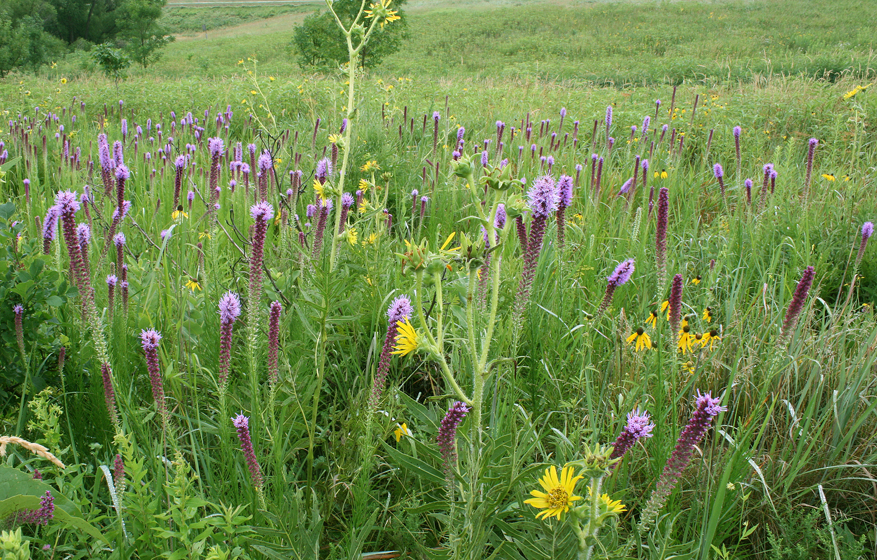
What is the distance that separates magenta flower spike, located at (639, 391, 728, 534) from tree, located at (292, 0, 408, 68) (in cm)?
1807

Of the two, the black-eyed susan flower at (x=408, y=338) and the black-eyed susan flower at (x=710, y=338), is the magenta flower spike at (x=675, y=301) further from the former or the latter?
the black-eyed susan flower at (x=408, y=338)

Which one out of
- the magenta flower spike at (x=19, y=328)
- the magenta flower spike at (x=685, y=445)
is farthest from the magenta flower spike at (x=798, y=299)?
the magenta flower spike at (x=19, y=328)

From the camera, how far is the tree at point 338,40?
60.1 feet

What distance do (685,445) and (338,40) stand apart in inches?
845

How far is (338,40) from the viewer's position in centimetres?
2000

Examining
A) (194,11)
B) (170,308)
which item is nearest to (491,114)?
(170,308)

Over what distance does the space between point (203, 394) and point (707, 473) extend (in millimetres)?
1533

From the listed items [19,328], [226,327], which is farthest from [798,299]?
[19,328]

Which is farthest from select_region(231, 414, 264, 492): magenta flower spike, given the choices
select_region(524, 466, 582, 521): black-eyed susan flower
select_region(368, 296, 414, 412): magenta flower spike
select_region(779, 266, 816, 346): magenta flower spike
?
select_region(779, 266, 816, 346): magenta flower spike

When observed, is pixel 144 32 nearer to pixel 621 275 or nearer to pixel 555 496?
pixel 621 275

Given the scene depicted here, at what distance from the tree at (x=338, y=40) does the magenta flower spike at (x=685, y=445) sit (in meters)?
18.1

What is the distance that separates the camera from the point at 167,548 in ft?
3.77

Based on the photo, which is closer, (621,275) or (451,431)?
(451,431)

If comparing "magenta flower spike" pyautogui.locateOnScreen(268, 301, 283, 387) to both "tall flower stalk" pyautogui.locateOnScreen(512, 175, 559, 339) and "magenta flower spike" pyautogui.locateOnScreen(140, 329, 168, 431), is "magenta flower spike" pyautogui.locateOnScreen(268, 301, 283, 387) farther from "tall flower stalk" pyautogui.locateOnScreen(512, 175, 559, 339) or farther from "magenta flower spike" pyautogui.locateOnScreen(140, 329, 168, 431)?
"tall flower stalk" pyautogui.locateOnScreen(512, 175, 559, 339)
